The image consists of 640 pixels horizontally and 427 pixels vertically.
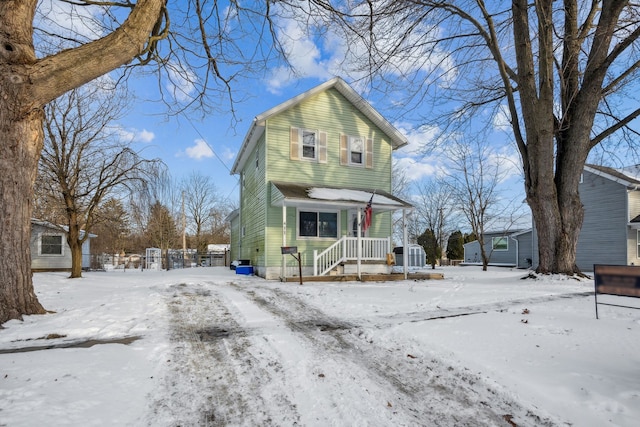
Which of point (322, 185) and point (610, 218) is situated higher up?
point (322, 185)

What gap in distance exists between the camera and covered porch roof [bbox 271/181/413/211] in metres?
11.3

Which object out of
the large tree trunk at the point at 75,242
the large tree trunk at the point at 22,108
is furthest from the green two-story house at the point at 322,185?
the large tree trunk at the point at 75,242

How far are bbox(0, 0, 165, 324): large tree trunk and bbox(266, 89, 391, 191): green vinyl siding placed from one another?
7758mm

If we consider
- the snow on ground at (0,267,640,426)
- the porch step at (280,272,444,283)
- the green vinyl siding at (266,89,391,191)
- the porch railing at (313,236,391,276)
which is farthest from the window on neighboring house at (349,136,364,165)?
the snow on ground at (0,267,640,426)

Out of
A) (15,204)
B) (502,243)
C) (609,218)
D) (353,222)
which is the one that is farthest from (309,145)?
(502,243)

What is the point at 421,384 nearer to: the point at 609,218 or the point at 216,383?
the point at 216,383

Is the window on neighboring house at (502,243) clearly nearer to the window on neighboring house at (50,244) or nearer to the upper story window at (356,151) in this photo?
the upper story window at (356,151)

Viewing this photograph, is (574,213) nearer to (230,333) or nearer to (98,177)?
(230,333)

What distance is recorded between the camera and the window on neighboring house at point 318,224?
13.0 meters

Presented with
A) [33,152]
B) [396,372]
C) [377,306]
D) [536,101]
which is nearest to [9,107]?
[33,152]

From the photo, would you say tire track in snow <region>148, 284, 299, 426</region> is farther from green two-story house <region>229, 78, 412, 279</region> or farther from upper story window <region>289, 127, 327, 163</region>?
upper story window <region>289, 127, 327, 163</region>

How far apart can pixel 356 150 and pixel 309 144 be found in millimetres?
2146

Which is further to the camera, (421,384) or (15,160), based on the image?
(15,160)

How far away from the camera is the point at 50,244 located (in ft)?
64.0
